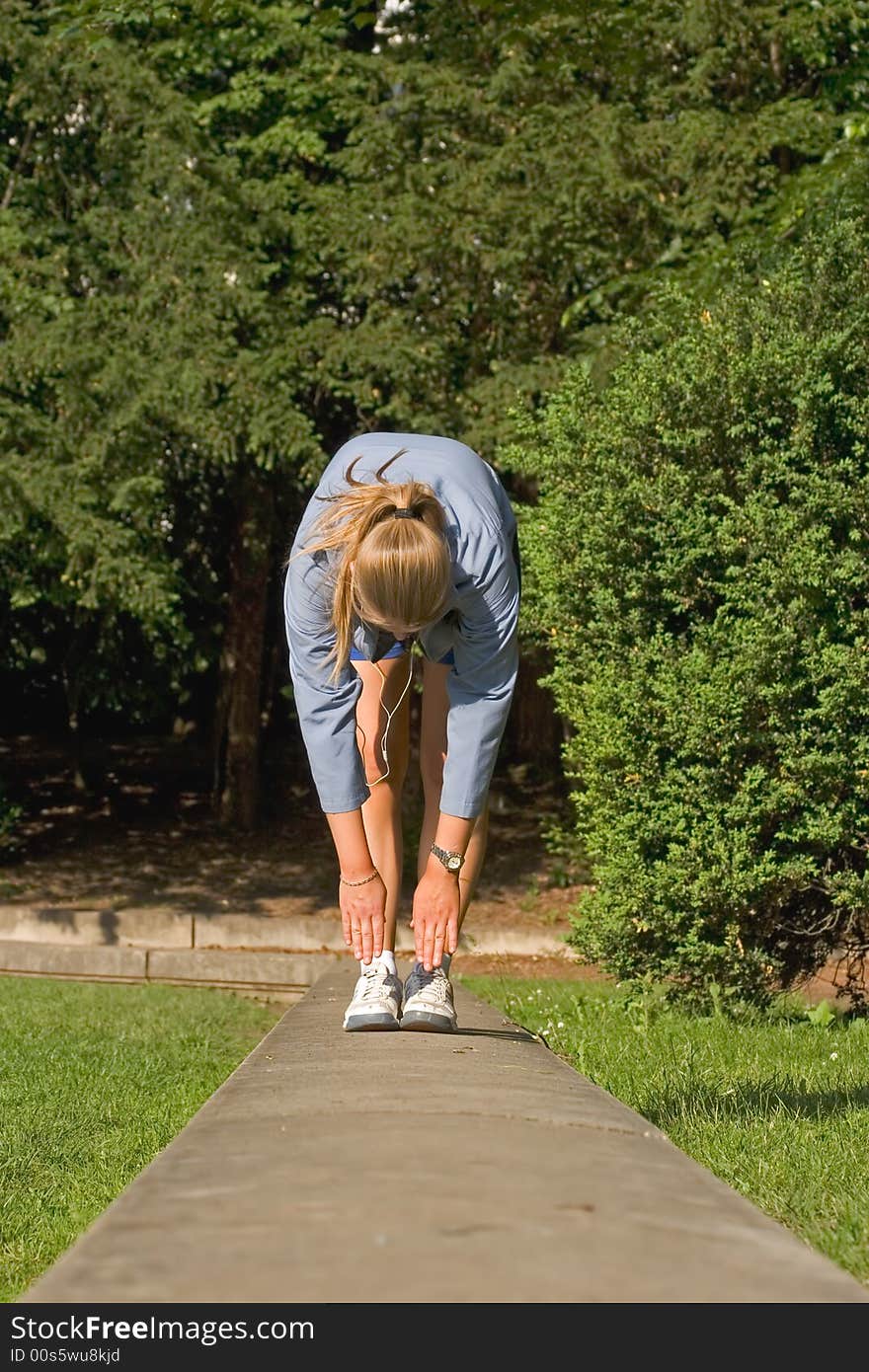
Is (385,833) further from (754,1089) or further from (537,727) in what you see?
(537,727)

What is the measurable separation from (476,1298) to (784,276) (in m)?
7.13

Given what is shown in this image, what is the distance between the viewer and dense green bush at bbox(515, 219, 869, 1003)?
721cm

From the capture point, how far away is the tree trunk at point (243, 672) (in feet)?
47.7

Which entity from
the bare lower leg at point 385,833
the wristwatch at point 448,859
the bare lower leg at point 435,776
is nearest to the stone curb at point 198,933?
the bare lower leg at point 435,776

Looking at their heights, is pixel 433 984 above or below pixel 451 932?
below

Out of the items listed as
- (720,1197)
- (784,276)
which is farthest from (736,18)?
(720,1197)

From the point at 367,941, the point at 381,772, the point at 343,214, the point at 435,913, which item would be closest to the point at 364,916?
the point at 367,941

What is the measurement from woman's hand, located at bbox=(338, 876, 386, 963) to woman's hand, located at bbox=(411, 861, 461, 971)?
0.34 ft

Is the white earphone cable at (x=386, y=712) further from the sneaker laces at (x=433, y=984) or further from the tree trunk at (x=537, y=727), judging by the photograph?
the tree trunk at (x=537, y=727)

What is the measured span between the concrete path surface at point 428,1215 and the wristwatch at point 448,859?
3.22 feet

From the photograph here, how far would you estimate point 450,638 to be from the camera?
163 inches

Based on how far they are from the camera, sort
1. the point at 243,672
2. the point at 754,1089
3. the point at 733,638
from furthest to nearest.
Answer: the point at 243,672 < the point at 733,638 < the point at 754,1089

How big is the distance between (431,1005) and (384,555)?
145 cm
